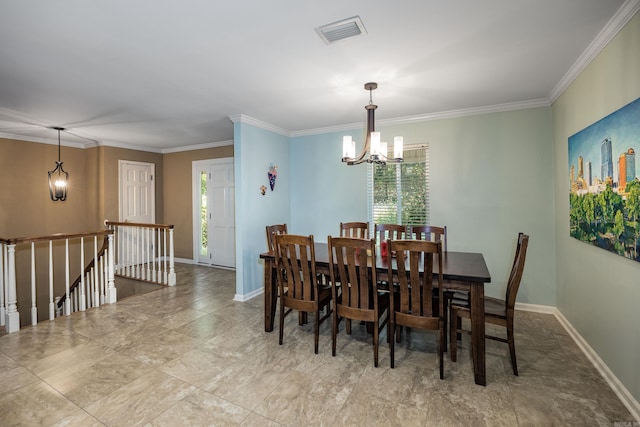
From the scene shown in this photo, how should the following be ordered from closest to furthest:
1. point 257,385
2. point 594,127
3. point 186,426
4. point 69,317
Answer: point 186,426 < point 257,385 < point 594,127 < point 69,317

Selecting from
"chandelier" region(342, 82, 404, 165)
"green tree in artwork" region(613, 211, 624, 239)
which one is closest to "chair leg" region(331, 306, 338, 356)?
"chandelier" region(342, 82, 404, 165)

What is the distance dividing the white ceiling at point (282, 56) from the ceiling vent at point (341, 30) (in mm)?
54

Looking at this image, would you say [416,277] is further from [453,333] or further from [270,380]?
[270,380]

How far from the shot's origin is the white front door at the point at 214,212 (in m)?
5.79

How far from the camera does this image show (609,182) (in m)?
2.12

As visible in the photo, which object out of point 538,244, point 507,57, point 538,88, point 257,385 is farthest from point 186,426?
point 538,88

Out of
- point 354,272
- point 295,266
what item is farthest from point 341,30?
point 295,266

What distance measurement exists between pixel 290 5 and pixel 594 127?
2.44 m

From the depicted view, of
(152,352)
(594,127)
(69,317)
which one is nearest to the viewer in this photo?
(594,127)

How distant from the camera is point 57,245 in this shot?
17.4ft

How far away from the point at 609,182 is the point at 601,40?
103 cm

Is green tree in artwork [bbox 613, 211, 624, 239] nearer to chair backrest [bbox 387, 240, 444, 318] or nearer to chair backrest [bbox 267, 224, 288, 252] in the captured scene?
chair backrest [bbox 387, 240, 444, 318]

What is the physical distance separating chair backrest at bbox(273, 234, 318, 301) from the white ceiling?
4.93 feet

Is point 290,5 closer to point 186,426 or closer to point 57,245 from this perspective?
point 186,426
